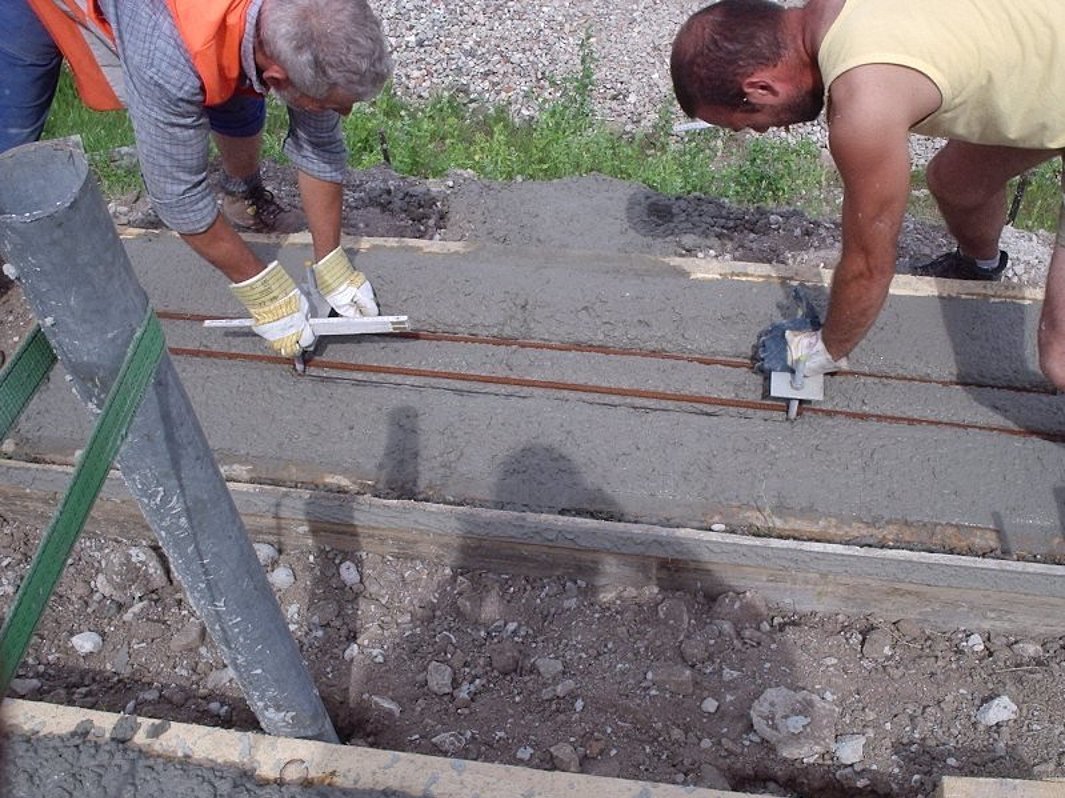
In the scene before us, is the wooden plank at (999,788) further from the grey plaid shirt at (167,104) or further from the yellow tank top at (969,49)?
the grey plaid shirt at (167,104)

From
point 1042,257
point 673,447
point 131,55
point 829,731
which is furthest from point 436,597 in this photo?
point 1042,257

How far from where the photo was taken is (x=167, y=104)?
2777mm

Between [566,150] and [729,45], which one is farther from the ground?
[729,45]

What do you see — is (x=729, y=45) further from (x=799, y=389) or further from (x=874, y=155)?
(x=799, y=389)

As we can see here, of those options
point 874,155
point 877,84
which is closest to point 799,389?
point 874,155

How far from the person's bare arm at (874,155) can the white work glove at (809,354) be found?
408mm

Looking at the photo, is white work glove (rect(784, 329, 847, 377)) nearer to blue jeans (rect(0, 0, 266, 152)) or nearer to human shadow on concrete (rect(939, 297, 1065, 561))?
human shadow on concrete (rect(939, 297, 1065, 561))

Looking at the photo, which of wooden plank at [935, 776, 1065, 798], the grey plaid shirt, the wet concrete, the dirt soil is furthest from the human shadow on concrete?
the grey plaid shirt

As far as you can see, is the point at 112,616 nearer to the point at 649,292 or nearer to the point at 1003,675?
Result: the point at 649,292

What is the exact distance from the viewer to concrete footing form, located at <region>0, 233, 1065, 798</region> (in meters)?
2.96

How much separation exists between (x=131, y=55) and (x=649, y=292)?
2.00 m

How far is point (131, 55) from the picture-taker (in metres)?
2.70

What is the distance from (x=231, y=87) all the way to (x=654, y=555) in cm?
197

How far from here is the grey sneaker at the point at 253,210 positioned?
15.0 ft
